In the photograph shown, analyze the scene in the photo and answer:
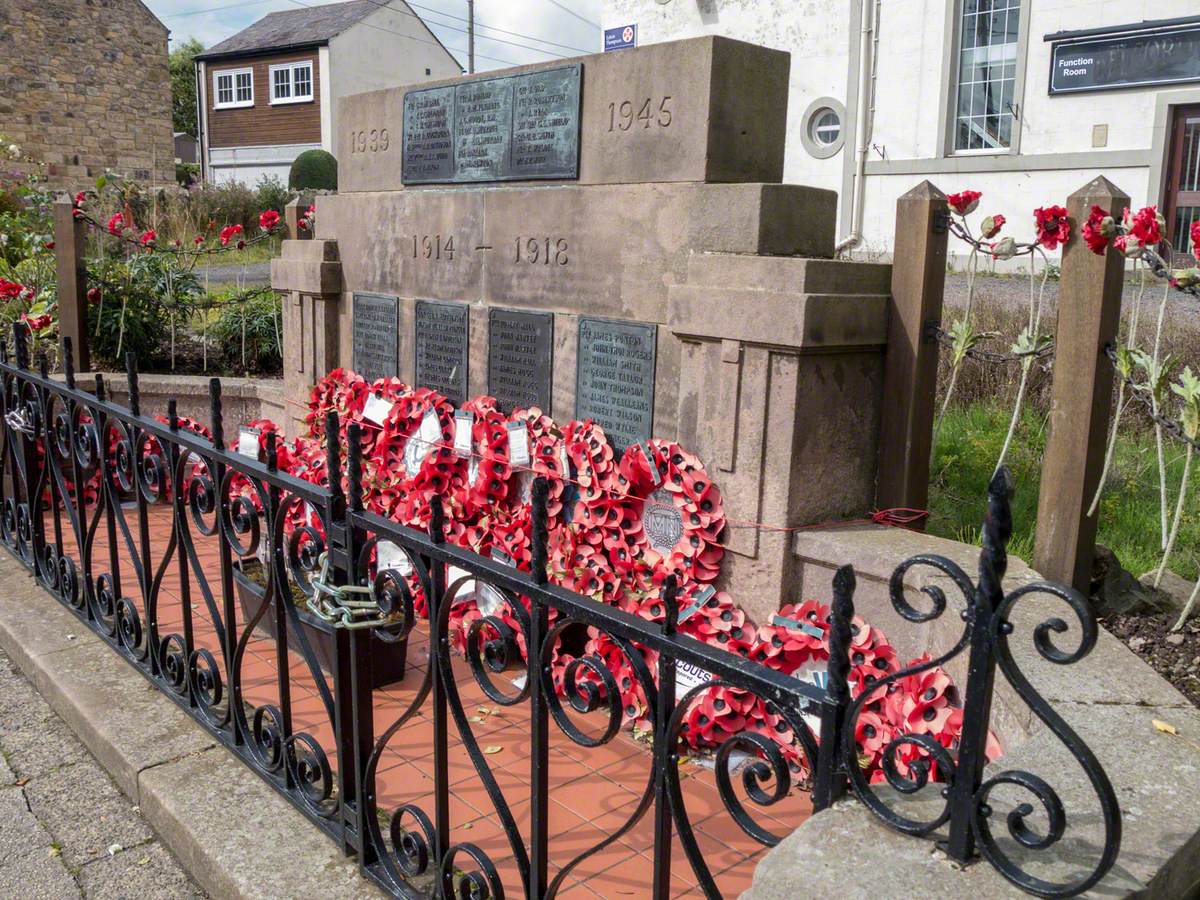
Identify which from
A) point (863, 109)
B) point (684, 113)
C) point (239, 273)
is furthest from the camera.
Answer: point (239, 273)

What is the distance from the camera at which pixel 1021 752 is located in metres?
1.80

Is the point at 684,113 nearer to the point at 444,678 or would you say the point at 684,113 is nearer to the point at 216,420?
the point at 216,420

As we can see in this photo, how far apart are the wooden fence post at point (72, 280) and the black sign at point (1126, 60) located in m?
12.5

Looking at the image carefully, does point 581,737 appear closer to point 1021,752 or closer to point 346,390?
point 1021,752

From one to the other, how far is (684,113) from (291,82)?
33040 mm

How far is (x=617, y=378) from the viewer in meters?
3.76

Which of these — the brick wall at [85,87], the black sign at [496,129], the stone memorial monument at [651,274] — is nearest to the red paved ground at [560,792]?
the stone memorial monument at [651,274]

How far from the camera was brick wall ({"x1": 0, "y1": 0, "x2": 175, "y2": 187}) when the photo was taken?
22.2 metres

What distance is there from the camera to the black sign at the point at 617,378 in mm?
3648

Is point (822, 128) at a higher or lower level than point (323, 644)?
higher

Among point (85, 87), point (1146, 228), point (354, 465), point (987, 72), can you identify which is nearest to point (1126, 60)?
point (987, 72)

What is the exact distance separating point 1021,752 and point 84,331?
20.9 feet

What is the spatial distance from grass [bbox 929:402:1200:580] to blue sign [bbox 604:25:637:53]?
1482 cm

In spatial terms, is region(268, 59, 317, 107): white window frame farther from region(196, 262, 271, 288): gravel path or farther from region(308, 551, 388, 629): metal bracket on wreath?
region(308, 551, 388, 629): metal bracket on wreath
